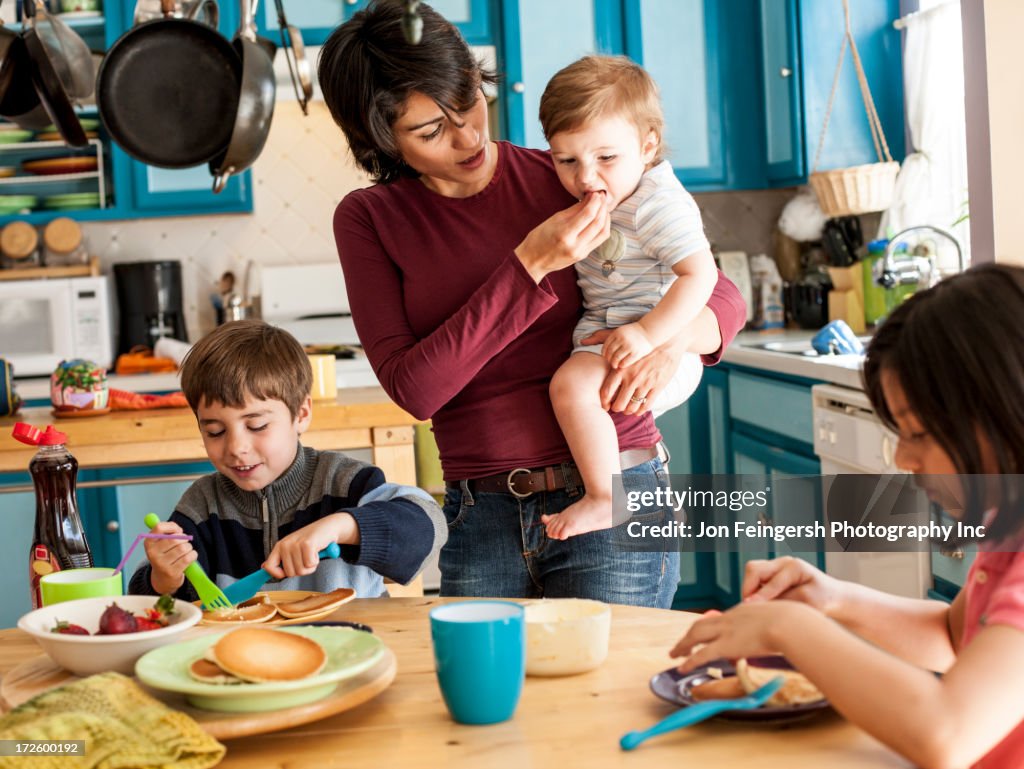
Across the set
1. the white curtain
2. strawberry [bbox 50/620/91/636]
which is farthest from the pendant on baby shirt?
the white curtain

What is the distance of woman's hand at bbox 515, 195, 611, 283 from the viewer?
1.43 m

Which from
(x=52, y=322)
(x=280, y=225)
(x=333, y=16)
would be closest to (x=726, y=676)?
(x=333, y=16)

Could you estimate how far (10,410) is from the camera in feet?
9.95

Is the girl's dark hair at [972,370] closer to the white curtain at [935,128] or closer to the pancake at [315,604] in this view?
the pancake at [315,604]

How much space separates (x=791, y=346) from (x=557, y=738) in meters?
2.73

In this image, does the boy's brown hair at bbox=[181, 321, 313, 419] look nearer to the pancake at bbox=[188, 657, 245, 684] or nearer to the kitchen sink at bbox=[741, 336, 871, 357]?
the pancake at bbox=[188, 657, 245, 684]

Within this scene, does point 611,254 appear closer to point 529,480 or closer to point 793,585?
point 529,480

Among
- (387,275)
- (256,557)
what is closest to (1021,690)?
(387,275)

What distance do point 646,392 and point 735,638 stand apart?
0.70 m

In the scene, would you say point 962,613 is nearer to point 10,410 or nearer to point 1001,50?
point 1001,50

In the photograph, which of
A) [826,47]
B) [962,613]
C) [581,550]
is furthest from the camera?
[826,47]

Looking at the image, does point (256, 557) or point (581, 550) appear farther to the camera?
point (256, 557)

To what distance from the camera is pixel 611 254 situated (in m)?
1.74

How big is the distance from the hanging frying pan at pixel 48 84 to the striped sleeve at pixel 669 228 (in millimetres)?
1152
